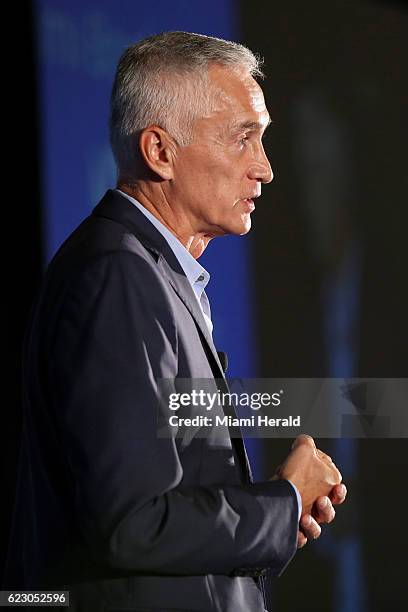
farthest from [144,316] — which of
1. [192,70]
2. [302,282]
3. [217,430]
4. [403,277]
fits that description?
[403,277]

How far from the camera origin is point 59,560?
1.19 meters

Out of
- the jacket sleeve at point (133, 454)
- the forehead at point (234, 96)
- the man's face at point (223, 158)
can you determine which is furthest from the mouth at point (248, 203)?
the jacket sleeve at point (133, 454)

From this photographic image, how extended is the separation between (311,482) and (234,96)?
0.58 m

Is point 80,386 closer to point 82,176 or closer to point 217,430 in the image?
point 217,430

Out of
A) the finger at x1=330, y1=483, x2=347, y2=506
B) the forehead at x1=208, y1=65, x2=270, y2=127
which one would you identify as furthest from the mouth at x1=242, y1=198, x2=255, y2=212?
the finger at x1=330, y1=483, x2=347, y2=506

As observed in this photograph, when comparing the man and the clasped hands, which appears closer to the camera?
the man

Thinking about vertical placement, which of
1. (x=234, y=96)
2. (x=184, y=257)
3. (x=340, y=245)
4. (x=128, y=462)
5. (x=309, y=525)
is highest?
(x=234, y=96)

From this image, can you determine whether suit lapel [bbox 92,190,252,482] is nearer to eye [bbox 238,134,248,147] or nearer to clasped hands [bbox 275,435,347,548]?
clasped hands [bbox 275,435,347,548]

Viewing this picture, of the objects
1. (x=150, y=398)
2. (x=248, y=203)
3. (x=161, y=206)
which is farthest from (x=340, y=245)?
(x=150, y=398)

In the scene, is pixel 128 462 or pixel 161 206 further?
pixel 161 206

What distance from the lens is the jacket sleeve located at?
106 cm

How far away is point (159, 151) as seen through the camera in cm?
140

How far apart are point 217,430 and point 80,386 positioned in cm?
22

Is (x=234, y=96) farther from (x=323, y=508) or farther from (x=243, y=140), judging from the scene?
(x=323, y=508)
